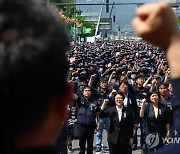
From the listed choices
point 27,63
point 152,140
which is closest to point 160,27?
point 27,63

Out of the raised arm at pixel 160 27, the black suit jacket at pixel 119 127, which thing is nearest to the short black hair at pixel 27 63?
the raised arm at pixel 160 27

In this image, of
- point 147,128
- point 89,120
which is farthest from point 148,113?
point 89,120

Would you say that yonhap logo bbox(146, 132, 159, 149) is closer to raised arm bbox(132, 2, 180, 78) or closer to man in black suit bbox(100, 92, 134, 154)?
man in black suit bbox(100, 92, 134, 154)

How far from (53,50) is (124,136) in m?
9.33

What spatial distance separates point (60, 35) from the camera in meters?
1.48

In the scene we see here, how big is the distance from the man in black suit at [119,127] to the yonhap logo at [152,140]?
0.45 m

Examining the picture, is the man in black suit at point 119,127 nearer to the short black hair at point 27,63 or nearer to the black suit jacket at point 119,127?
the black suit jacket at point 119,127

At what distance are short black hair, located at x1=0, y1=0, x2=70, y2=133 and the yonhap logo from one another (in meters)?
9.04

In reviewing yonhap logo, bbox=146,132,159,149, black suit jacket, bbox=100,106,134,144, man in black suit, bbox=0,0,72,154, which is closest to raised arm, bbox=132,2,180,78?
man in black suit, bbox=0,0,72,154

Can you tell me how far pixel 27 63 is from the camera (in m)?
1.38

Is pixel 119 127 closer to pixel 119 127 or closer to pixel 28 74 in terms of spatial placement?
pixel 119 127

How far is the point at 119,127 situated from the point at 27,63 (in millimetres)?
9247

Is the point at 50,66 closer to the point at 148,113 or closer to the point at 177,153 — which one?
the point at 177,153

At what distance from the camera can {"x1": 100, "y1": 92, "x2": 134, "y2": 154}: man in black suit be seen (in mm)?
10570
